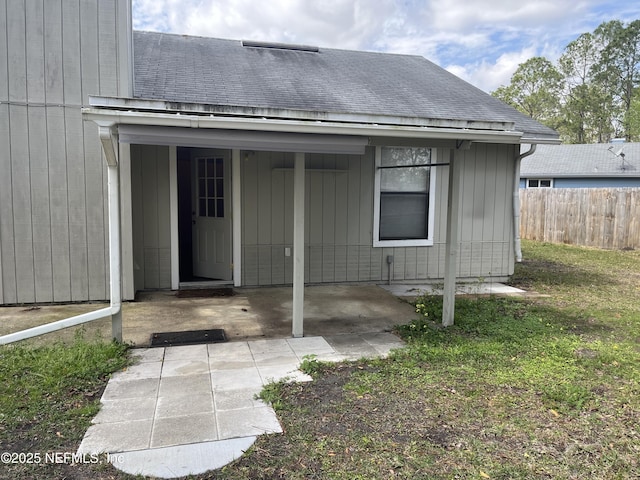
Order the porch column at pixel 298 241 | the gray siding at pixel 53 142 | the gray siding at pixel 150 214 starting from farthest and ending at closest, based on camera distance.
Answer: the gray siding at pixel 150 214, the gray siding at pixel 53 142, the porch column at pixel 298 241

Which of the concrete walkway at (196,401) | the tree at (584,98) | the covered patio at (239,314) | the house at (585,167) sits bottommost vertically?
the concrete walkway at (196,401)

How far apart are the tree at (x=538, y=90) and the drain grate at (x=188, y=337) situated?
1368 inches

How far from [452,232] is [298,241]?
172cm

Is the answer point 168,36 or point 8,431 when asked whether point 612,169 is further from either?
point 8,431

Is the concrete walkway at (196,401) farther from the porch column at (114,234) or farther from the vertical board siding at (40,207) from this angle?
the vertical board siding at (40,207)

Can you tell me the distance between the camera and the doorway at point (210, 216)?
677 cm

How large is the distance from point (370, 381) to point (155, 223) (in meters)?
4.07

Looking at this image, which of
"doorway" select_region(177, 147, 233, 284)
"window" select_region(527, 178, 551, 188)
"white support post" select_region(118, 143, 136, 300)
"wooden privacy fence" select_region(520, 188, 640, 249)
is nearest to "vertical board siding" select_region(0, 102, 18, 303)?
"white support post" select_region(118, 143, 136, 300)

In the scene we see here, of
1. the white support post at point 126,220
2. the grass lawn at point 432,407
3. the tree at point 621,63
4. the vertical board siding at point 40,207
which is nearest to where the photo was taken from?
the grass lawn at point 432,407

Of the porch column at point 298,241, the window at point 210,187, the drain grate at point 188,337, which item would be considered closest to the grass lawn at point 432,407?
the drain grate at point 188,337

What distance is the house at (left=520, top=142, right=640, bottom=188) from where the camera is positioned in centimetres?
1859

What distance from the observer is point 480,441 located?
9.16ft

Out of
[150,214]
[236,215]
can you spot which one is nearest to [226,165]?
[236,215]

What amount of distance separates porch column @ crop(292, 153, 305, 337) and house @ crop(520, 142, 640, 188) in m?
17.0
